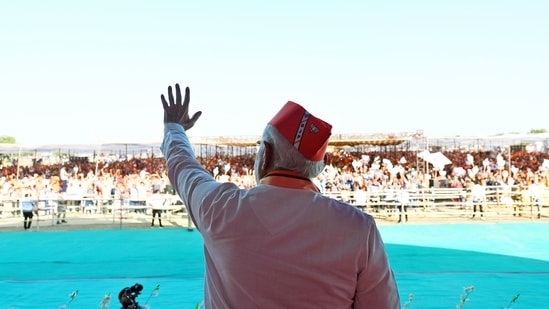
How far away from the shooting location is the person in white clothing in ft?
4.42

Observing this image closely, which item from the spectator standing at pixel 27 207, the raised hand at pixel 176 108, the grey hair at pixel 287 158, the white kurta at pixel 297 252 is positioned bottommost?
the spectator standing at pixel 27 207

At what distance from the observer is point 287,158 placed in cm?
147

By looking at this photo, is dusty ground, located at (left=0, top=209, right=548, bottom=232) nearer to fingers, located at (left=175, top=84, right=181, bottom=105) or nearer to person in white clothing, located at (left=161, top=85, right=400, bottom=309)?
fingers, located at (left=175, top=84, right=181, bottom=105)

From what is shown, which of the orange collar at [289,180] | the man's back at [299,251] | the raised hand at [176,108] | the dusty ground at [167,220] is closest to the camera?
the man's back at [299,251]

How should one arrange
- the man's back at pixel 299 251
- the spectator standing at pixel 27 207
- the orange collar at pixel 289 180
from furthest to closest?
the spectator standing at pixel 27 207 < the orange collar at pixel 289 180 < the man's back at pixel 299 251

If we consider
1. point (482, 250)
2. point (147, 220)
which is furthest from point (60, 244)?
point (482, 250)

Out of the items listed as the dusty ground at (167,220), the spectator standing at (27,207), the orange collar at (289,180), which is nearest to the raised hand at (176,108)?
the orange collar at (289,180)

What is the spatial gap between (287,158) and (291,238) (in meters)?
0.22

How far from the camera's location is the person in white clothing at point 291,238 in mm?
1346

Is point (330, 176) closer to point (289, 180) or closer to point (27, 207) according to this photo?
point (27, 207)

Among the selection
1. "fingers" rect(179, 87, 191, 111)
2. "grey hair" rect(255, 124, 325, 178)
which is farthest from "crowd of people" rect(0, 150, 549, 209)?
"grey hair" rect(255, 124, 325, 178)

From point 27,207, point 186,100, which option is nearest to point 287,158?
point 186,100

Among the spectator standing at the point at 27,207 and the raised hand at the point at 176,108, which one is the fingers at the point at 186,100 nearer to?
the raised hand at the point at 176,108

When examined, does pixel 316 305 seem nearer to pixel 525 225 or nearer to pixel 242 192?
pixel 242 192
